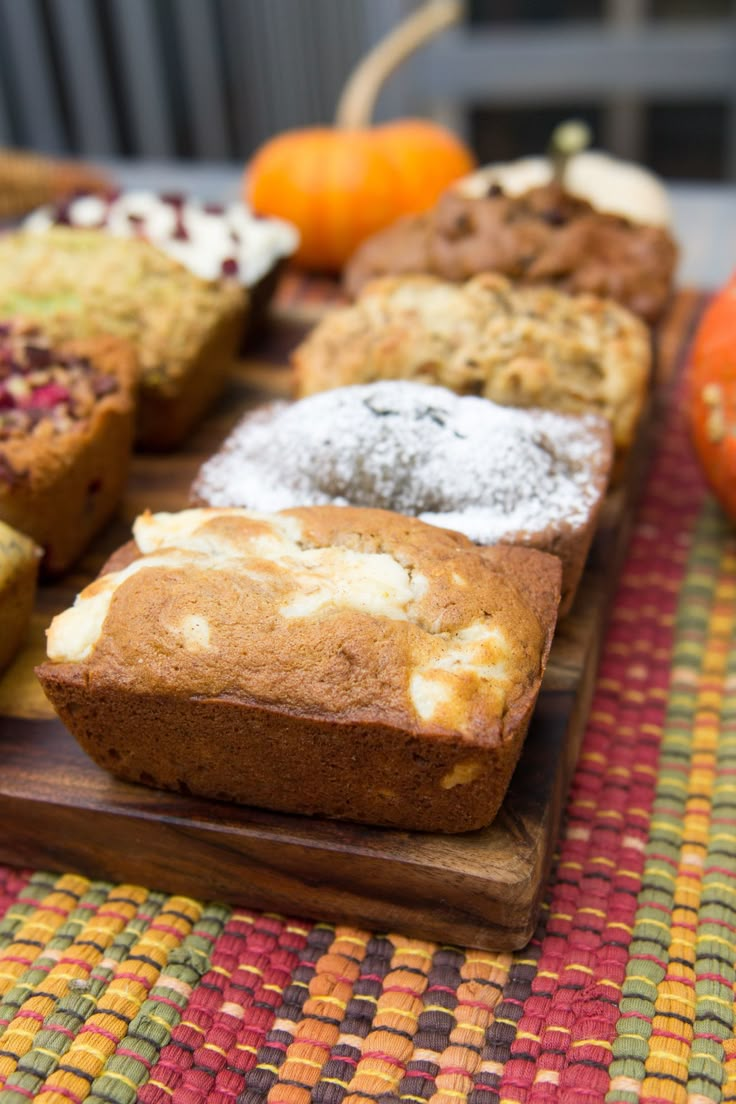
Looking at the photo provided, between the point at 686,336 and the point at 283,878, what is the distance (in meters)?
1.81

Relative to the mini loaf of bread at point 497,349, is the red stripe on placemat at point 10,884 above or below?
below

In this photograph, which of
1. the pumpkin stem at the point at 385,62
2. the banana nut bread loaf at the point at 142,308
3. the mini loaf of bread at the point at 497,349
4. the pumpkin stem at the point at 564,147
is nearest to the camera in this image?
the mini loaf of bread at the point at 497,349

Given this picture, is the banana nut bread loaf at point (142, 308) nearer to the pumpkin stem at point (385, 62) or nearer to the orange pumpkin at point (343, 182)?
the orange pumpkin at point (343, 182)

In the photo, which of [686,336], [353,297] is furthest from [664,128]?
[353,297]

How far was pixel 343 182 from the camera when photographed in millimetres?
3078

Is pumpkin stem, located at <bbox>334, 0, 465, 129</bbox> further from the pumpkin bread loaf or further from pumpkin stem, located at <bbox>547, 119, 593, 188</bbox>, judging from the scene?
the pumpkin bread loaf

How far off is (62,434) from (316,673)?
28.8 inches

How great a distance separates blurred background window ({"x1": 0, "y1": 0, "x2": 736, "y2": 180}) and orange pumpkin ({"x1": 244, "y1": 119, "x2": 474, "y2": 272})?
170 cm

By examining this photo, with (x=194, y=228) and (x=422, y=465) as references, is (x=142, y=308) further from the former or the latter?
(x=422, y=465)

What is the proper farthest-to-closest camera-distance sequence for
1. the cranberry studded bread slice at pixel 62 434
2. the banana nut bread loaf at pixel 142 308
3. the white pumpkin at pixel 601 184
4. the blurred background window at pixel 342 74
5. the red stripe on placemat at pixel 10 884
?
the blurred background window at pixel 342 74 → the white pumpkin at pixel 601 184 → the banana nut bread loaf at pixel 142 308 → the cranberry studded bread slice at pixel 62 434 → the red stripe on placemat at pixel 10 884

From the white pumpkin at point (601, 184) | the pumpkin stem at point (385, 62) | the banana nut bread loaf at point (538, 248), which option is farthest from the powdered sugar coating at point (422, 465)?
the pumpkin stem at point (385, 62)

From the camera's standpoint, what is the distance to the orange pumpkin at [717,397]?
1.86 m

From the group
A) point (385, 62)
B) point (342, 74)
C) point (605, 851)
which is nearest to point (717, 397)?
point (605, 851)

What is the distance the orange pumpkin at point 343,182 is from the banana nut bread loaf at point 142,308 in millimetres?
912
